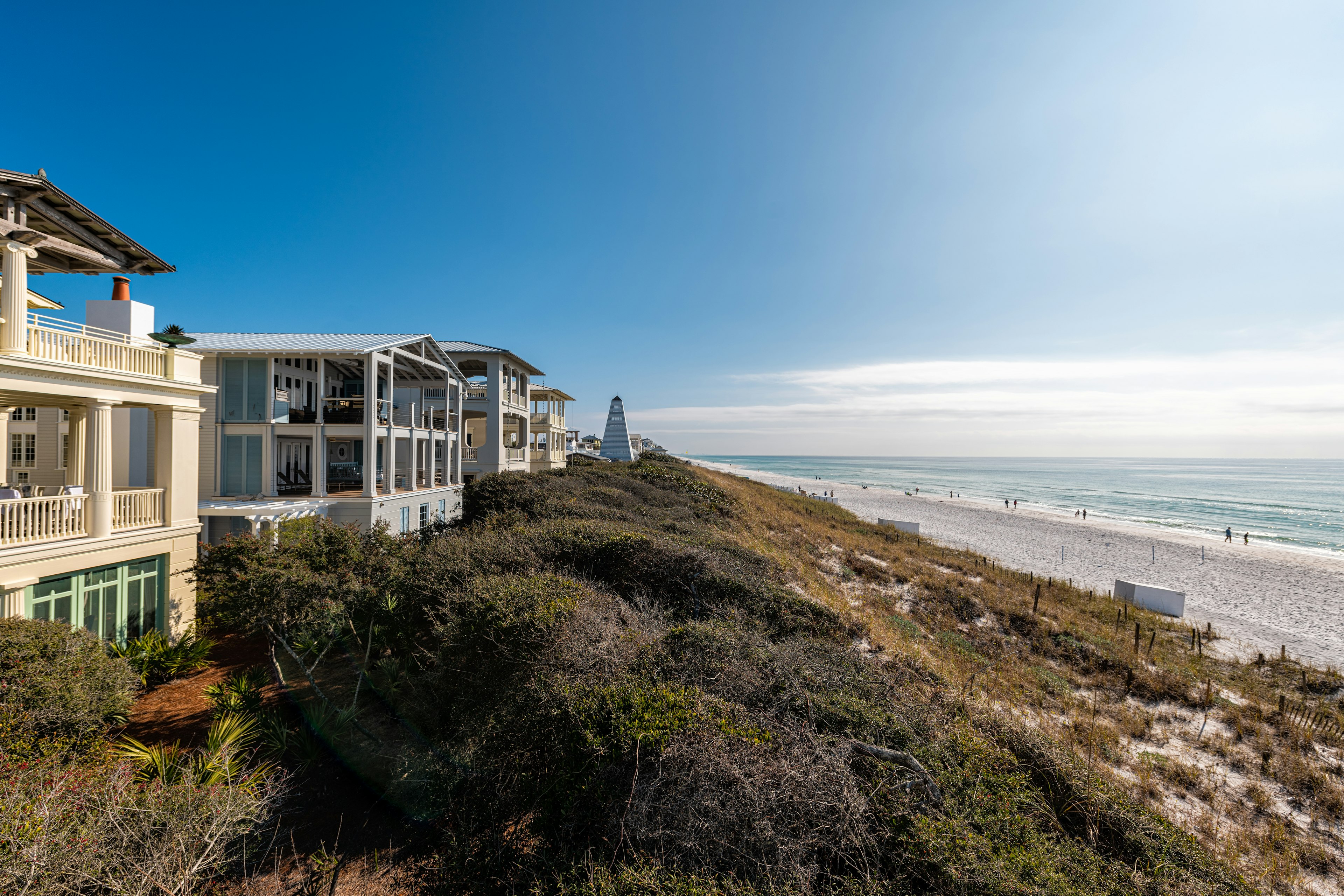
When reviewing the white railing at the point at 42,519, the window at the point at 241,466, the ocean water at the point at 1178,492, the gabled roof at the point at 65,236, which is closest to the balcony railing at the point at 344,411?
the window at the point at 241,466

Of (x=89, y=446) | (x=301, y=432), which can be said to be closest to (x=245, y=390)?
(x=301, y=432)

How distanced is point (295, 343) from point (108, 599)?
35.7 feet

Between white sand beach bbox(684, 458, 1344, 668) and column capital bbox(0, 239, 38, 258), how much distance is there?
28.0 metres

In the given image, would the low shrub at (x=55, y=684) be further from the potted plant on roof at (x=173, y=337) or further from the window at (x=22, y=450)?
the window at (x=22, y=450)

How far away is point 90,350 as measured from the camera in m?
9.46

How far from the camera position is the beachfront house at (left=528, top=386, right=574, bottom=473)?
116 ft

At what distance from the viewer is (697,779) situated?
3.81 m

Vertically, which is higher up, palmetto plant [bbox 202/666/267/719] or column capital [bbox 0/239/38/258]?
column capital [bbox 0/239/38/258]

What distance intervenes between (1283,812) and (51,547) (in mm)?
19147

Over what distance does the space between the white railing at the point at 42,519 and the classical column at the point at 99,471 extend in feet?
0.48

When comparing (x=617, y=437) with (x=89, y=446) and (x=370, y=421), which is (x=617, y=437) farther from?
(x=89, y=446)

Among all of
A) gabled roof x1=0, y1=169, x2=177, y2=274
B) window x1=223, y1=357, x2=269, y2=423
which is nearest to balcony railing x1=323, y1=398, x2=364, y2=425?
window x1=223, y1=357, x2=269, y2=423

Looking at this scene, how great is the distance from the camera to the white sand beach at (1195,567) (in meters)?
16.6

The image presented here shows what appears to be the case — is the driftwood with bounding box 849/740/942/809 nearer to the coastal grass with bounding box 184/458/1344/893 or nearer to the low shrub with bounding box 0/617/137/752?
the coastal grass with bounding box 184/458/1344/893
